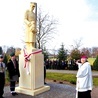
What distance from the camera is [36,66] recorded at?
35.2 ft

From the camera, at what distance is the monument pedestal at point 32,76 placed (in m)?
10.6

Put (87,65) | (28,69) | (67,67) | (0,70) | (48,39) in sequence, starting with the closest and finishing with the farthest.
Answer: (87,65)
(0,70)
(28,69)
(67,67)
(48,39)

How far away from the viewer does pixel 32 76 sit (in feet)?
34.7

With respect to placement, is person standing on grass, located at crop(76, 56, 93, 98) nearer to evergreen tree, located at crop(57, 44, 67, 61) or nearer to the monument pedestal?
the monument pedestal

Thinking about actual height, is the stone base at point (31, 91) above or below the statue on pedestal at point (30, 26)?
below

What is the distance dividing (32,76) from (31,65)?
46 centimetres

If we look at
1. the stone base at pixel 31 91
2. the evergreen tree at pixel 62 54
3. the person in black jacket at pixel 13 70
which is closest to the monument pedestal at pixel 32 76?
the stone base at pixel 31 91

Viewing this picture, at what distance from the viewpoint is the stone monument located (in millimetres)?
10586

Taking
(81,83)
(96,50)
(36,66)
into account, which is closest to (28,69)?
(36,66)

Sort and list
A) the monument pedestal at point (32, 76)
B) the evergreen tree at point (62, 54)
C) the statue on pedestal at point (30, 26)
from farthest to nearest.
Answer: the evergreen tree at point (62, 54) → the statue on pedestal at point (30, 26) → the monument pedestal at point (32, 76)

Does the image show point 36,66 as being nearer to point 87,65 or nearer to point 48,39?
point 87,65

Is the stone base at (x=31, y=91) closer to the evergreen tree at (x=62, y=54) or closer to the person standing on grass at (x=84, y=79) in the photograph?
the person standing on grass at (x=84, y=79)

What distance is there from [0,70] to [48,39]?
22694 mm

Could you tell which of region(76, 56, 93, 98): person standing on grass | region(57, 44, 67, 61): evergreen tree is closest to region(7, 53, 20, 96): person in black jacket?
region(76, 56, 93, 98): person standing on grass
